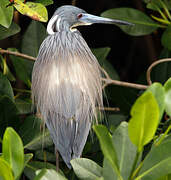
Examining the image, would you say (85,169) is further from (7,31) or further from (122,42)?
(122,42)

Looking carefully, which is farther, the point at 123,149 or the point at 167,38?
the point at 167,38

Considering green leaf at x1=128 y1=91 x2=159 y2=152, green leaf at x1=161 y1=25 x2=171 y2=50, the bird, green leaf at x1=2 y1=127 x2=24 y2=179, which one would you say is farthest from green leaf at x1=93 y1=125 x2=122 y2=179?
green leaf at x1=161 y1=25 x2=171 y2=50

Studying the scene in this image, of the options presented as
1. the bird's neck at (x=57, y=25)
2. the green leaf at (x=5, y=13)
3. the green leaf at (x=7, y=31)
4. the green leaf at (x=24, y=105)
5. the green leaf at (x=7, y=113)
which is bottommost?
the green leaf at (x=24, y=105)

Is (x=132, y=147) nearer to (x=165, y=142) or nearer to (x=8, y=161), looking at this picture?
(x=165, y=142)

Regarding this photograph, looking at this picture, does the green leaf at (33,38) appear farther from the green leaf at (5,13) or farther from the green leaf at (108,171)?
the green leaf at (108,171)

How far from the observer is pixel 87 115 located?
41.4 inches

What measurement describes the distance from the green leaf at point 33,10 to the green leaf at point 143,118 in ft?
1.35

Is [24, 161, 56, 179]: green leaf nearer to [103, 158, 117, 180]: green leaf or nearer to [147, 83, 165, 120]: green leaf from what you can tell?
[103, 158, 117, 180]: green leaf

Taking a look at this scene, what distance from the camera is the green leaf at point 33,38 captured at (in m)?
1.23

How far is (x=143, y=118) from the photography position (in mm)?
575

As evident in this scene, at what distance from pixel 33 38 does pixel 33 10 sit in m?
0.32

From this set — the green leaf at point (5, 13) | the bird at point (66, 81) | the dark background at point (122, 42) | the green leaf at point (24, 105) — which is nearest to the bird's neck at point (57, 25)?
the bird at point (66, 81)

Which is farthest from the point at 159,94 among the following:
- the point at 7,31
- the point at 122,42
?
the point at 122,42

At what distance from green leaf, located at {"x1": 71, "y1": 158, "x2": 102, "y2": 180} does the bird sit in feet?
0.85
